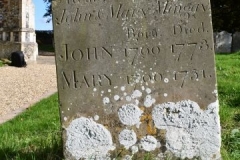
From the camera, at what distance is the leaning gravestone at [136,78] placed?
3.87 m

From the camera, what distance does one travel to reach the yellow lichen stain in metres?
3.96

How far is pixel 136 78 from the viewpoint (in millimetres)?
3922

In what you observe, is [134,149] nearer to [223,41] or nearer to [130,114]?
[130,114]

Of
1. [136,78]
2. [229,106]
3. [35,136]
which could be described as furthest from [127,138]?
[229,106]

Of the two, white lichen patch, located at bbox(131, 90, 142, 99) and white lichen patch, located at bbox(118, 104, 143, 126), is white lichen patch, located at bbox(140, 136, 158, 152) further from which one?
white lichen patch, located at bbox(131, 90, 142, 99)

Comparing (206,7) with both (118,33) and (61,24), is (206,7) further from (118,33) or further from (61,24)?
(61,24)

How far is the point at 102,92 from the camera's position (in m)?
3.91

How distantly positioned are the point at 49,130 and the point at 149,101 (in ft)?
8.42

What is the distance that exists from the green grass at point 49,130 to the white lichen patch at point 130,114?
63 centimetres

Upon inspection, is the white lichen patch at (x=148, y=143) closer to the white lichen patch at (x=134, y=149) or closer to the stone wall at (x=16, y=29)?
the white lichen patch at (x=134, y=149)

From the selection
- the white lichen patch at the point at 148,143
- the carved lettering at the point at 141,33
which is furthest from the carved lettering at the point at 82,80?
the white lichen patch at the point at 148,143

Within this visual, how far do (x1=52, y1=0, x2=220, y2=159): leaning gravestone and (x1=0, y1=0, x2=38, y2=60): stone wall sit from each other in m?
19.4

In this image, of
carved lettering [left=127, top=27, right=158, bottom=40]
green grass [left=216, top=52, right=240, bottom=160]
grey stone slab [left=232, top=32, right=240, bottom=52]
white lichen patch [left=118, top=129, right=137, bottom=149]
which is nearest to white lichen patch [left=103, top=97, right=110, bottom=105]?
white lichen patch [left=118, top=129, right=137, bottom=149]

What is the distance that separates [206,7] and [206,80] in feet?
1.93
